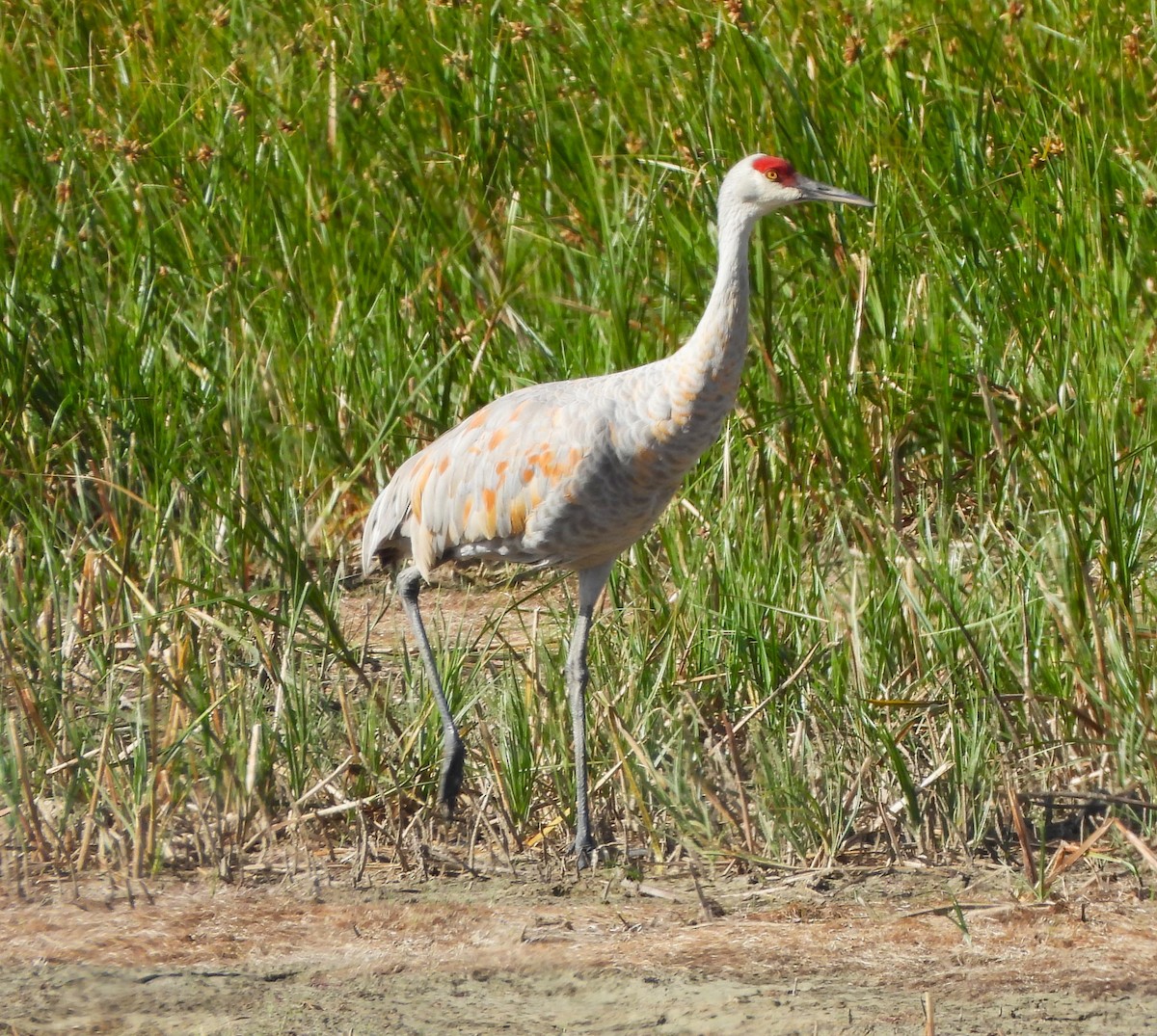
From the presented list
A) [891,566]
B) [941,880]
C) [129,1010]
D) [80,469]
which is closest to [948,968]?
[941,880]

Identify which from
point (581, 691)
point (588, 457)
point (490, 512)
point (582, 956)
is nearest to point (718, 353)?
point (588, 457)

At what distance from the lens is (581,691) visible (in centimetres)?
398

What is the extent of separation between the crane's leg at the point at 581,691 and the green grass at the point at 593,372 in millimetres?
103

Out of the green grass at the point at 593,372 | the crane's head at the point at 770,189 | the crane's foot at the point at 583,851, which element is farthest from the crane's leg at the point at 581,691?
the crane's head at the point at 770,189

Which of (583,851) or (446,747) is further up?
(446,747)

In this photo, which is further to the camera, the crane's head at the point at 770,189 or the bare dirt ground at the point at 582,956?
the crane's head at the point at 770,189

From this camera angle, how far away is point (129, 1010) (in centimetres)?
304

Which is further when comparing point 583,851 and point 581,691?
point 581,691

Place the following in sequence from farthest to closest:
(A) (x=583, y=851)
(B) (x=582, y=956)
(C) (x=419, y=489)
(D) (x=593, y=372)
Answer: (D) (x=593, y=372) → (C) (x=419, y=489) → (A) (x=583, y=851) → (B) (x=582, y=956)

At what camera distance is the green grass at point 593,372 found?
3719 mm

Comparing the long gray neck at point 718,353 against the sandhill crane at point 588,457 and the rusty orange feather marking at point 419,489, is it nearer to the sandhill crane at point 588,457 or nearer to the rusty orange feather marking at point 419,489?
the sandhill crane at point 588,457

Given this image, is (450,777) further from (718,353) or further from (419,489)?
(718,353)

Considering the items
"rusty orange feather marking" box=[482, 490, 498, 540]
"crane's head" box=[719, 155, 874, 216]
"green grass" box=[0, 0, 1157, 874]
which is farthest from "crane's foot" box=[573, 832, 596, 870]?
"crane's head" box=[719, 155, 874, 216]

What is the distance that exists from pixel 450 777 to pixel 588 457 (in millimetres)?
740
